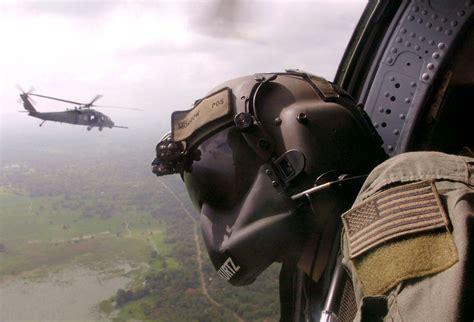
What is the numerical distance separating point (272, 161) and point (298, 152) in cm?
11

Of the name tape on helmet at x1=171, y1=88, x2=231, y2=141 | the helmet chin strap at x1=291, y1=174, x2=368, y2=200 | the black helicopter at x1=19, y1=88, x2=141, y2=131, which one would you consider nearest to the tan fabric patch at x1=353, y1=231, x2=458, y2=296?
the helmet chin strap at x1=291, y1=174, x2=368, y2=200

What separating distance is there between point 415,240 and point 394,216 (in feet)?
0.25

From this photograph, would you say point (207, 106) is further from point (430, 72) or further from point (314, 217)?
point (430, 72)

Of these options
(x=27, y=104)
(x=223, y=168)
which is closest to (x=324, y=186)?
(x=223, y=168)

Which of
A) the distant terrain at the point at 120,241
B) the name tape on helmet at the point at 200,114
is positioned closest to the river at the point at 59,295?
the distant terrain at the point at 120,241

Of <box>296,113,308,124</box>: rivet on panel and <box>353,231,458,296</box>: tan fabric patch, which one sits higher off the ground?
<box>296,113,308,124</box>: rivet on panel

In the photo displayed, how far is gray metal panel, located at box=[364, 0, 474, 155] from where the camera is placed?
183 centimetres

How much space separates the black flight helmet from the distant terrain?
2868 cm

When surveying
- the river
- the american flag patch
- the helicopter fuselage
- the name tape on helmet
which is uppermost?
the helicopter fuselage

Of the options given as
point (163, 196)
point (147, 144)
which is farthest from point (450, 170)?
point (147, 144)

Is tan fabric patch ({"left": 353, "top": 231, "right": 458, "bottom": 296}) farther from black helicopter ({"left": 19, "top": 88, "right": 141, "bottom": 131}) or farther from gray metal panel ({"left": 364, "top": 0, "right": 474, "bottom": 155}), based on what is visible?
black helicopter ({"left": 19, "top": 88, "right": 141, "bottom": 131})

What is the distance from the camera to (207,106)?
1.72 metres

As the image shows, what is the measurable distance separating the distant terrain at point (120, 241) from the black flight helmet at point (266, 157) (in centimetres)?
2868

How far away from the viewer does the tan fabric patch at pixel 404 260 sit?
0.71 m
